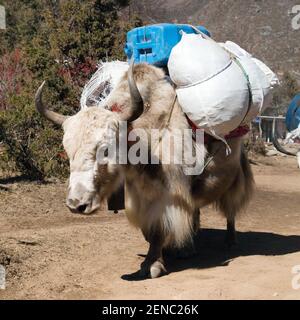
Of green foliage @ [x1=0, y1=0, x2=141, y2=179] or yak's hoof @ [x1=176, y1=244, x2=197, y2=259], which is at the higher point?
green foliage @ [x1=0, y1=0, x2=141, y2=179]

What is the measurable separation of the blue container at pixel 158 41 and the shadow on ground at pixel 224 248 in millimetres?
1478

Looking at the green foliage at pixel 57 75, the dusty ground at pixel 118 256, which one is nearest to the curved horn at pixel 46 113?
the dusty ground at pixel 118 256

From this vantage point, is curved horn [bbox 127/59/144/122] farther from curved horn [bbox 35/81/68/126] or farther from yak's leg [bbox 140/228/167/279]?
yak's leg [bbox 140/228/167/279]

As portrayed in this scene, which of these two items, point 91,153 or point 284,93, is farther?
point 284,93

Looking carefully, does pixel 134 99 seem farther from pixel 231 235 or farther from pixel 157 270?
pixel 231 235

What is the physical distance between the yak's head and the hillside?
2419 cm

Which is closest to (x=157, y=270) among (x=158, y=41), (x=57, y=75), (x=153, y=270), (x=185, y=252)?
(x=153, y=270)

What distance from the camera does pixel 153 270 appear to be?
13.7ft

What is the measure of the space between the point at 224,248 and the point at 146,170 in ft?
4.33

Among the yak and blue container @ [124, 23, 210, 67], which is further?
blue container @ [124, 23, 210, 67]

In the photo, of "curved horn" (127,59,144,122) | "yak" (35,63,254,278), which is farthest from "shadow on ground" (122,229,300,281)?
"curved horn" (127,59,144,122)

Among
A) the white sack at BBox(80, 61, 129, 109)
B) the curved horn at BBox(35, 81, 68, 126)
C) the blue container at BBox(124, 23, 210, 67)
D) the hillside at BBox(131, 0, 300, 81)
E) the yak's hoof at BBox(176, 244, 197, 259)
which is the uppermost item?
the hillside at BBox(131, 0, 300, 81)

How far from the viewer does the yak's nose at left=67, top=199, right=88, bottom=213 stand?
348 cm
